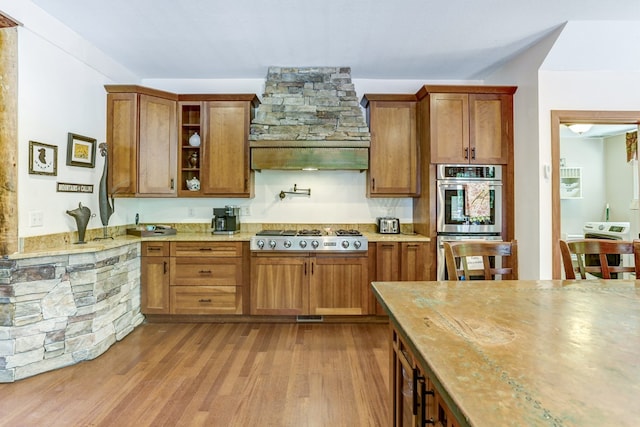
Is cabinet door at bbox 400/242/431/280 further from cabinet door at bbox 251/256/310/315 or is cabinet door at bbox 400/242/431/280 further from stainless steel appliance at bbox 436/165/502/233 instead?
cabinet door at bbox 251/256/310/315

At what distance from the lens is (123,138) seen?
364cm

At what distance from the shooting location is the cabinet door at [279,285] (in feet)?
11.8

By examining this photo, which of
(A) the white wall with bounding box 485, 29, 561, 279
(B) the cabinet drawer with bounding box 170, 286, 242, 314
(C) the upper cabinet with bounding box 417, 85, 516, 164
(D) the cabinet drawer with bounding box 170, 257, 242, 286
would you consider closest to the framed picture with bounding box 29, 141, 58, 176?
(D) the cabinet drawer with bounding box 170, 257, 242, 286

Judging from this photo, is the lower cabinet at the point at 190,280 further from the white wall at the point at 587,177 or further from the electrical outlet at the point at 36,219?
the white wall at the point at 587,177

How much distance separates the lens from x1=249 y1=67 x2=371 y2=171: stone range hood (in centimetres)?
381

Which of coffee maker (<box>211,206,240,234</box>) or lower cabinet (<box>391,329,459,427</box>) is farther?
coffee maker (<box>211,206,240,234</box>)

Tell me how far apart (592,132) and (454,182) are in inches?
155

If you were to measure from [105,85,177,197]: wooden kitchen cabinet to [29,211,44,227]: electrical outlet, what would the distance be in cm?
85

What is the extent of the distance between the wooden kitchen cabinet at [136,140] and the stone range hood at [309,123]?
3.38 ft

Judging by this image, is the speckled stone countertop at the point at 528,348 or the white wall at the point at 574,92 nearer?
the speckled stone countertop at the point at 528,348

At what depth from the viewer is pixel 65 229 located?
3045mm

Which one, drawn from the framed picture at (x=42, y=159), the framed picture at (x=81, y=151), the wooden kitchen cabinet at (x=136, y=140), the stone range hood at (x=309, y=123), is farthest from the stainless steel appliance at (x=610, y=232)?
the framed picture at (x=42, y=159)

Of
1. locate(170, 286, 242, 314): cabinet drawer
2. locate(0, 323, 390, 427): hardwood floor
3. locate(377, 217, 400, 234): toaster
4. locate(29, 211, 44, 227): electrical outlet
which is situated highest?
locate(29, 211, 44, 227): electrical outlet

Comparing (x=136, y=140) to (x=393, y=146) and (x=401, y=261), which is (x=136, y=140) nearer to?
(x=393, y=146)
